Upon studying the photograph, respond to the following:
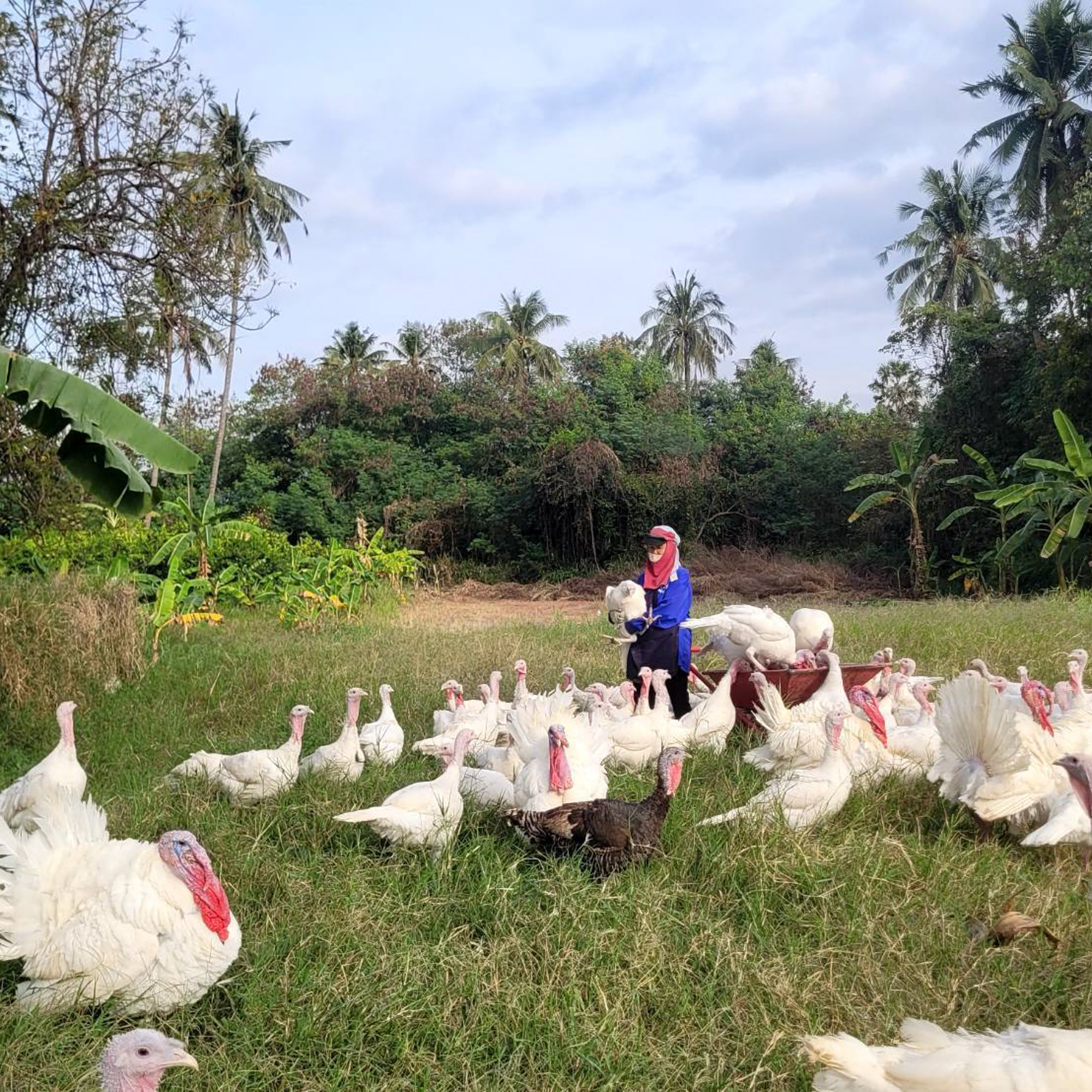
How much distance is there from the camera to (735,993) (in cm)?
340

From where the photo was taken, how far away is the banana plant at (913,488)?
18156mm

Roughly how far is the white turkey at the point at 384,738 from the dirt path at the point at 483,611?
20.0 ft

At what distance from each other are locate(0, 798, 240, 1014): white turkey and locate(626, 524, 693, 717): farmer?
4545 millimetres

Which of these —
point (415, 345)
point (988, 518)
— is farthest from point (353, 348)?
point (988, 518)

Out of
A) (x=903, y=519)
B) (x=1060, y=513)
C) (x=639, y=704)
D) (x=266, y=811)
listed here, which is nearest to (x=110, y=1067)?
(x=266, y=811)

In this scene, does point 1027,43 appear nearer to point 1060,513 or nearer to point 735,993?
point 1060,513

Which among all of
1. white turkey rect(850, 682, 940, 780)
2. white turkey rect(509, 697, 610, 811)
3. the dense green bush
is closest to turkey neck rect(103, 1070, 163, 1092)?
white turkey rect(509, 697, 610, 811)

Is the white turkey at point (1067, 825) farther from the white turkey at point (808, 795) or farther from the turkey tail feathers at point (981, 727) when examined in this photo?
the white turkey at point (808, 795)

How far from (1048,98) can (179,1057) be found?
31.5m

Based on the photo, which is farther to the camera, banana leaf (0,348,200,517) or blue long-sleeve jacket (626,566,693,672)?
blue long-sleeve jacket (626,566,693,672)

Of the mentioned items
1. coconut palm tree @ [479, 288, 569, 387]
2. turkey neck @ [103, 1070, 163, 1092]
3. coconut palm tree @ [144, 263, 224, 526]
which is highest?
coconut palm tree @ [479, 288, 569, 387]

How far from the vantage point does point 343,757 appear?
19.4ft

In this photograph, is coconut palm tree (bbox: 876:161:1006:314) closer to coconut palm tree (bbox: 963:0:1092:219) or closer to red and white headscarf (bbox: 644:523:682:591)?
coconut palm tree (bbox: 963:0:1092:219)

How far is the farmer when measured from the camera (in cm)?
755
